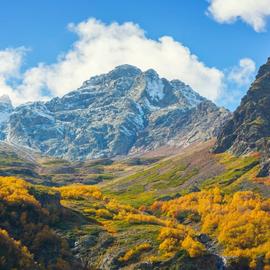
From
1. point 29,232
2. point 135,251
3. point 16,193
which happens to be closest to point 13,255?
point 29,232

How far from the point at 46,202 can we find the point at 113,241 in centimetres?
2314

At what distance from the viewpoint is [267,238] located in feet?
503

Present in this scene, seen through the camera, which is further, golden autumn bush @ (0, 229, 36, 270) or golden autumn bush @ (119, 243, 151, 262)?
golden autumn bush @ (119, 243, 151, 262)

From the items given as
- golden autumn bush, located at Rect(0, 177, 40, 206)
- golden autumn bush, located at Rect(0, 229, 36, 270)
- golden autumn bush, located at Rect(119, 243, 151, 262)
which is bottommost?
golden autumn bush, located at Rect(119, 243, 151, 262)

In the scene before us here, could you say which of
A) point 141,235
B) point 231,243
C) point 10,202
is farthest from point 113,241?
A: point 231,243

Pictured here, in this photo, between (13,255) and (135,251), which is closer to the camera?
(13,255)

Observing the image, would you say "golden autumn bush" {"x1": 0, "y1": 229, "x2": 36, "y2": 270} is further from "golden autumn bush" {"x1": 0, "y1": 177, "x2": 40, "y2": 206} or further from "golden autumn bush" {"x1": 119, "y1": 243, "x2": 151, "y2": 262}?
"golden autumn bush" {"x1": 0, "y1": 177, "x2": 40, "y2": 206}

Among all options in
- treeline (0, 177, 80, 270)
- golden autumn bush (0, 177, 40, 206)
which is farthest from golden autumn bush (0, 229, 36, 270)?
golden autumn bush (0, 177, 40, 206)

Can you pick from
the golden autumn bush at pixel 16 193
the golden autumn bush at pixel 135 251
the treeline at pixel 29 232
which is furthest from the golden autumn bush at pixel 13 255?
the golden autumn bush at pixel 16 193

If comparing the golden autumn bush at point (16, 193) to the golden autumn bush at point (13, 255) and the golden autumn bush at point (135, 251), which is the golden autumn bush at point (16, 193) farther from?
the golden autumn bush at point (135, 251)

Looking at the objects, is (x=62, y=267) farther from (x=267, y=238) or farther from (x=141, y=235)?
(x=267, y=238)

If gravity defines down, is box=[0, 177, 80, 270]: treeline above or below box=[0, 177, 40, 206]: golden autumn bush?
below

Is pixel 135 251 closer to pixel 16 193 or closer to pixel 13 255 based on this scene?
pixel 13 255

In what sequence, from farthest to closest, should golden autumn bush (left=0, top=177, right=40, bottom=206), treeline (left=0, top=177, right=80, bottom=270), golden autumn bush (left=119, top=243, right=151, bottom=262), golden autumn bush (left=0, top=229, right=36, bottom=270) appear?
golden autumn bush (left=0, top=177, right=40, bottom=206)
golden autumn bush (left=119, top=243, right=151, bottom=262)
treeline (left=0, top=177, right=80, bottom=270)
golden autumn bush (left=0, top=229, right=36, bottom=270)
